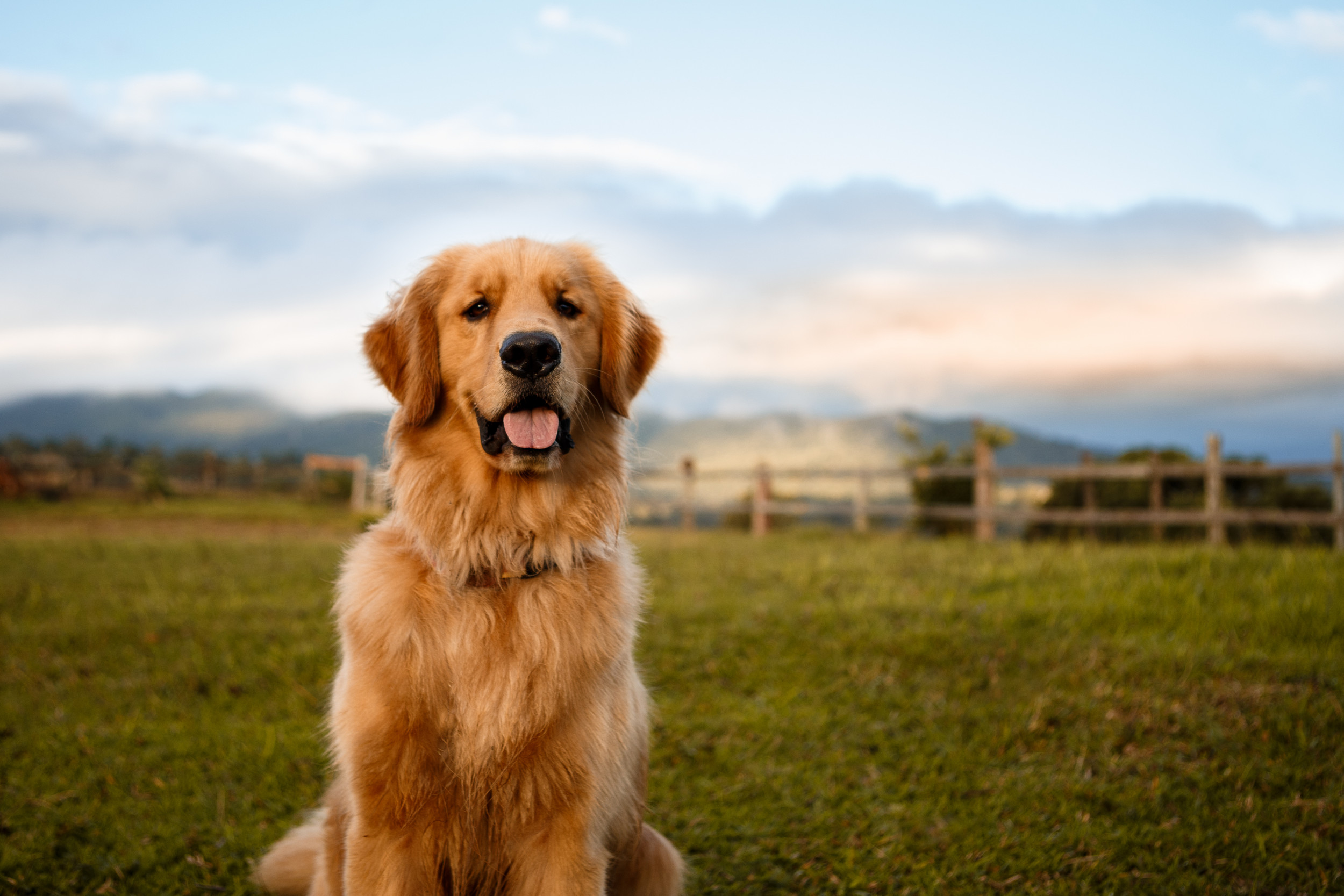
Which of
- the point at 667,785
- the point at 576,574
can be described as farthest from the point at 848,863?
the point at 576,574

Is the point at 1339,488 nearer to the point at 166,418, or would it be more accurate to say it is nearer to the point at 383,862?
the point at 383,862

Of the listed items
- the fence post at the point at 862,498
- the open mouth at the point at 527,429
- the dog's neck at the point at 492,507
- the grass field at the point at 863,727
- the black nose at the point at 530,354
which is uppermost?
the black nose at the point at 530,354

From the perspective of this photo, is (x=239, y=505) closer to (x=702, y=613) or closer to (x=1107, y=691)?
(x=702, y=613)

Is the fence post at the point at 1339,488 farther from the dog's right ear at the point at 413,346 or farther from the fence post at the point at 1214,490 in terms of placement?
the dog's right ear at the point at 413,346

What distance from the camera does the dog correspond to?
2666 millimetres

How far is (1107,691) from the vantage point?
5.95m

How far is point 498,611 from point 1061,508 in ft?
61.0

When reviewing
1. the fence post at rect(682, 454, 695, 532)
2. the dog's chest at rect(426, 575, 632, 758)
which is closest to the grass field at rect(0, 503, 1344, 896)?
the dog's chest at rect(426, 575, 632, 758)

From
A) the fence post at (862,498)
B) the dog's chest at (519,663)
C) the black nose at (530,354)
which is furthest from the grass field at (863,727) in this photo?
the fence post at (862,498)

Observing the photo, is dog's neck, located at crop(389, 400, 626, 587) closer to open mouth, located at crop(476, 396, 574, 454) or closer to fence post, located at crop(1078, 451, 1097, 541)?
open mouth, located at crop(476, 396, 574, 454)

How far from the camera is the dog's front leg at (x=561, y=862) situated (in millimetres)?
2613

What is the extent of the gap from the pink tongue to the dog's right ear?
15.1 inches

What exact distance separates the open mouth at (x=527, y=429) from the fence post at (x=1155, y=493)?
586 inches

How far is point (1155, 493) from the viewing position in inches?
654
